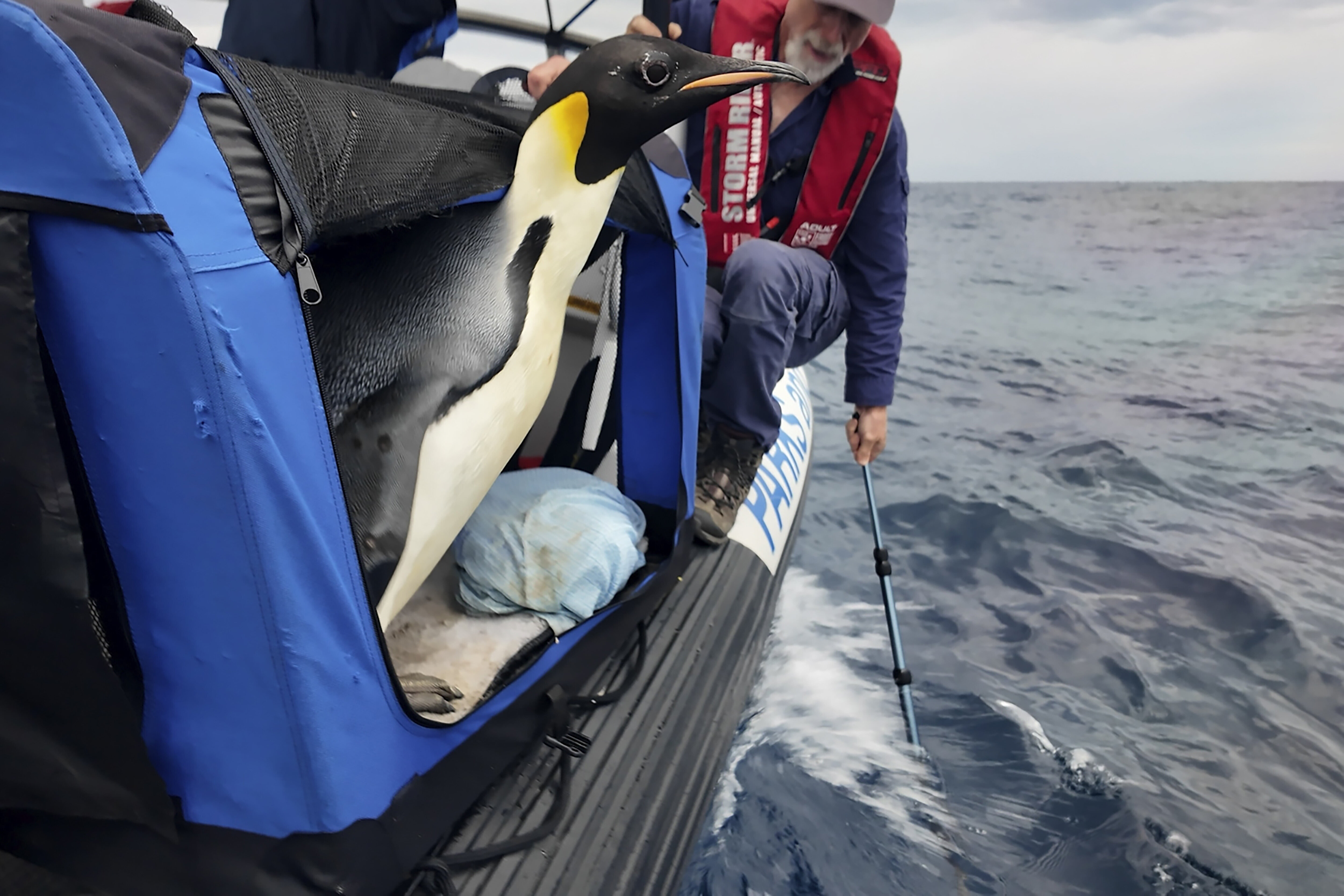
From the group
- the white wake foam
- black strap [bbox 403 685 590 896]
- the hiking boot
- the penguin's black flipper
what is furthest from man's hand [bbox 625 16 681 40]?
the white wake foam

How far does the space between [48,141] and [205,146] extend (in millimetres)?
98

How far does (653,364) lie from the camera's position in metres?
1.32

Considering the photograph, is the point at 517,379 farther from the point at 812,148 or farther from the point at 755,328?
the point at 812,148

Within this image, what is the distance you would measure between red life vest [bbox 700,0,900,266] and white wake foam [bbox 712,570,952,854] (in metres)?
1.18

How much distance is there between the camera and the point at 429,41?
5.04ft

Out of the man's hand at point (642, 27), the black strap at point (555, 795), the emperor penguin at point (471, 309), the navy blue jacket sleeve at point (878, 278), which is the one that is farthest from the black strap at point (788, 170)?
the black strap at point (555, 795)

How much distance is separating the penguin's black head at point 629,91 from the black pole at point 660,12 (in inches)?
31.1

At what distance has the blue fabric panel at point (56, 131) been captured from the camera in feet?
1.66

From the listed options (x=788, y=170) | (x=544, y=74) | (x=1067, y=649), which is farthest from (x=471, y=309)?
(x=1067, y=649)

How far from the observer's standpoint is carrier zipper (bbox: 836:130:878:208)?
186cm

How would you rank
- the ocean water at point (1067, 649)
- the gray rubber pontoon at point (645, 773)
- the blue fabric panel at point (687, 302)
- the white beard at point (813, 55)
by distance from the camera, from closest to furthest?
the gray rubber pontoon at point (645, 773)
the blue fabric panel at point (687, 302)
the ocean water at point (1067, 649)
the white beard at point (813, 55)

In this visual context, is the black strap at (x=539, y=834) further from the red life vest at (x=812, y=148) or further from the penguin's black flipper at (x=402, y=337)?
the red life vest at (x=812, y=148)

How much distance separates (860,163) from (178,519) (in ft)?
5.61

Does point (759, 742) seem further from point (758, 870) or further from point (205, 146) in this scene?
point (205, 146)
